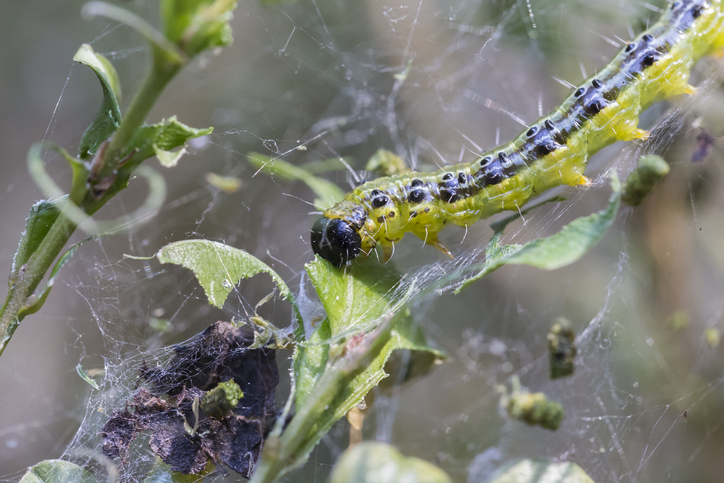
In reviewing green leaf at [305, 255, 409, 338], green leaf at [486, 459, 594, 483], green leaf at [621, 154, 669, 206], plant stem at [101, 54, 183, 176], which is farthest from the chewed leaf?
green leaf at [621, 154, 669, 206]

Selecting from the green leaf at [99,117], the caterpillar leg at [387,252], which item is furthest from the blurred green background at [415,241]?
the green leaf at [99,117]

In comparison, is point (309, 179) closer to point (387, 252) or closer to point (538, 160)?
point (387, 252)

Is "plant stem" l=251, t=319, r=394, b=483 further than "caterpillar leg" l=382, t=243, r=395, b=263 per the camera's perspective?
No

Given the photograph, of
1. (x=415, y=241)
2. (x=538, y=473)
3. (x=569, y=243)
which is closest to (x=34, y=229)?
(x=569, y=243)

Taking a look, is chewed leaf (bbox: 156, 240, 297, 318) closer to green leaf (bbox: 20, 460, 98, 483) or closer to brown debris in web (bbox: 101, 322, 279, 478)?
brown debris in web (bbox: 101, 322, 279, 478)

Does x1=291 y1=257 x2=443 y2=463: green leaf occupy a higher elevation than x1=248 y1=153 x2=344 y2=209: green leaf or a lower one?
lower

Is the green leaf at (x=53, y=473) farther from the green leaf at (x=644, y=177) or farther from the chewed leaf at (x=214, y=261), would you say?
the green leaf at (x=644, y=177)

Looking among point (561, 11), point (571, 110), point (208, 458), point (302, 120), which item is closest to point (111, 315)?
point (208, 458)

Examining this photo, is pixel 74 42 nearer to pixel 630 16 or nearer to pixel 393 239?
pixel 393 239
